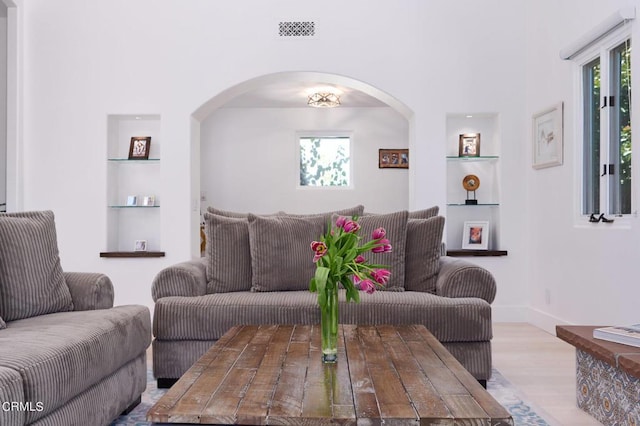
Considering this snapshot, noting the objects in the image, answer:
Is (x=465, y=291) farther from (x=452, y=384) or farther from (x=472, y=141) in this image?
(x=472, y=141)

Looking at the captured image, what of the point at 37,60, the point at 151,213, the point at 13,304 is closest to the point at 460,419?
the point at 13,304

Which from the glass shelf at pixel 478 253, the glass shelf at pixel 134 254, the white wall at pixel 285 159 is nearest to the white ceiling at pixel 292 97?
the white wall at pixel 285 159

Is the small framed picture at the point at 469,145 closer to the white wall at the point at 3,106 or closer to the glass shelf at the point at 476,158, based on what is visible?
the glass shelf at the point at 476,158

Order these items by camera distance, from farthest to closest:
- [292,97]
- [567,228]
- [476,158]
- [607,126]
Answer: [292,97]
[476,158]
[567,228]
[607,126]

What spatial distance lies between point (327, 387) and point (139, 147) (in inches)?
166

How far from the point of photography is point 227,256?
→ 3.60 m

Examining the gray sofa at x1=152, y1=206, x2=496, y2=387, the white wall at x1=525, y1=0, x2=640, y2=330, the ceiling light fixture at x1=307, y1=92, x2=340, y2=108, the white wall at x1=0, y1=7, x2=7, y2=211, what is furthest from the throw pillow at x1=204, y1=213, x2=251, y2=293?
the ceiling light fixture at x1=307, y1=92, x2=340, y2=108

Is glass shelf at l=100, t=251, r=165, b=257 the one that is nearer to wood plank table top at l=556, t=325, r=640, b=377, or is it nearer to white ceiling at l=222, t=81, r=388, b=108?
white ceiling at l=222, t=81, r=388, b=108

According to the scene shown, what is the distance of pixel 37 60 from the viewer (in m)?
5.25

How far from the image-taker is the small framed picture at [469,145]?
5.39 meters

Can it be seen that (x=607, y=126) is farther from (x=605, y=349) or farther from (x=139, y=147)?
(x=139, y=147)

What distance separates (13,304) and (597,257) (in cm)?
351

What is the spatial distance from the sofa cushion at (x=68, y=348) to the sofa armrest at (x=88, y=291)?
5.3 inches

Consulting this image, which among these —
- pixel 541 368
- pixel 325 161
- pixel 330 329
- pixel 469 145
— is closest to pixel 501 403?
pixel 541 368
